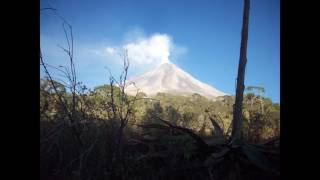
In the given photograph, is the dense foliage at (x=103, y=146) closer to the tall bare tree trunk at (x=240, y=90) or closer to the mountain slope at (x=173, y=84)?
the tall bare tree trunk at (x=240, y=90)

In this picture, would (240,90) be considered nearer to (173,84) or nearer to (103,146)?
(103,146)

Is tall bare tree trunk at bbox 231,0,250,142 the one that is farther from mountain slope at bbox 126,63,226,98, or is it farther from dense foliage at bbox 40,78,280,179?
mountain slope at bbox 126,63,226,98

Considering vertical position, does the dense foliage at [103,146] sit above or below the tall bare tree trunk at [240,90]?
below

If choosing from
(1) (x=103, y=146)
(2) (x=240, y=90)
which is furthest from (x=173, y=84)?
(1) (x=103, y=146)

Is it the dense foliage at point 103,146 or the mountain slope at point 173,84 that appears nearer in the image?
the dense foliage at point 103,146

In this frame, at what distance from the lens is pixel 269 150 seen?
14.6 feet

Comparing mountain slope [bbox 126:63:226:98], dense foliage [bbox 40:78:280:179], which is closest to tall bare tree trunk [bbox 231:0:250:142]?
dense foliage [bbox 40:78:280:179]

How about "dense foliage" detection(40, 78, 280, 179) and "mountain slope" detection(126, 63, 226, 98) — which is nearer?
"dense foliage" detection(40, 78, 280, 179)

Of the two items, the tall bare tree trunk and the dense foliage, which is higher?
the tall bare tree trunk

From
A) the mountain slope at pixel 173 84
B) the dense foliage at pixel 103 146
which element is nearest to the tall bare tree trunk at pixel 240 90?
the dense foliage at pixel 103 146
